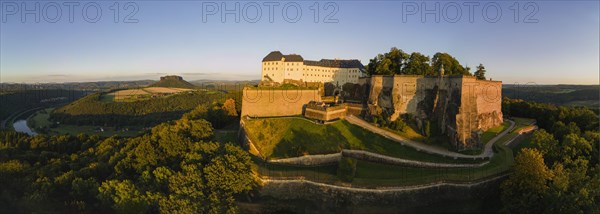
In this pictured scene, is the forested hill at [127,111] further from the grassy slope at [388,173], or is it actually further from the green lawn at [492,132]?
the green lawn at [492,132]

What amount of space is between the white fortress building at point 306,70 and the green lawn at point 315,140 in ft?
48.7

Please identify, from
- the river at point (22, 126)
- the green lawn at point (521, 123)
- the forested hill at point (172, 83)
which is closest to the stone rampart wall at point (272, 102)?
the green lawn at point (521, 123)

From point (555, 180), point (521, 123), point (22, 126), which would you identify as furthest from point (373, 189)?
point (22, 126)

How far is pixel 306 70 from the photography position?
1815 inches

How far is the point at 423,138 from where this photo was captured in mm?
28562

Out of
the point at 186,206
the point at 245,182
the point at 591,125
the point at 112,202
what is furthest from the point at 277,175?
the point at 591,125

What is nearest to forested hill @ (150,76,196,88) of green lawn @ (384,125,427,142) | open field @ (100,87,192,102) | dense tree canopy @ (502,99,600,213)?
open field @ (100,87,192,102)

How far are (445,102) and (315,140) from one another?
43.4 feet

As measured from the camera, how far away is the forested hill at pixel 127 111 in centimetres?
8425

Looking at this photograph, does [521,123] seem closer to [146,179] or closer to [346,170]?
[346,170]

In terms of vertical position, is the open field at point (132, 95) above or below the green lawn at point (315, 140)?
above

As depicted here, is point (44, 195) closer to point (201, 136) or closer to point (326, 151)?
point (201, 136)

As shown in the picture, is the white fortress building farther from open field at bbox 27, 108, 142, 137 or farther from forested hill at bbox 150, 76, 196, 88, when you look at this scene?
forested hill at bbox 150, 76, 196, 88

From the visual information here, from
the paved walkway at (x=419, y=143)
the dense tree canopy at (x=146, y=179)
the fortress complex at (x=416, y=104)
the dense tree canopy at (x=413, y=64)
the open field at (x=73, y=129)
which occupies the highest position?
the dense tree canopy at (x=413, y=64)
